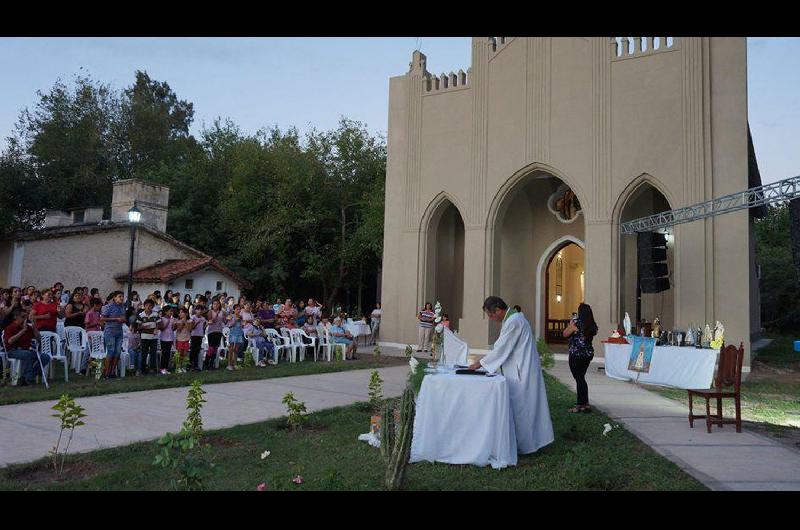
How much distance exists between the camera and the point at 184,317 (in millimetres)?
11648

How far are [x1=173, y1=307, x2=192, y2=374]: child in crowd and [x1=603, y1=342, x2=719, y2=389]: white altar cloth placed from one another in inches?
366

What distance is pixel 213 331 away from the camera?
1268 cm

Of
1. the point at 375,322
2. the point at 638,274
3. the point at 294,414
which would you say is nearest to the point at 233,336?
the point at 294,414

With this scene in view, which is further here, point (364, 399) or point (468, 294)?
point (468, 294)

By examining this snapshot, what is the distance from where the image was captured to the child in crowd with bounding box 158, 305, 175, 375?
11.4 meters

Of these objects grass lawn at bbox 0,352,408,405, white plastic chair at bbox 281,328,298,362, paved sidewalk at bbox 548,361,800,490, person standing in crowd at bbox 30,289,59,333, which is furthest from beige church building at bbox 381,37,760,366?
person standing in crowd at bbox 30,289,59,333

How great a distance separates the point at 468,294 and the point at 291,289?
12.3 metres

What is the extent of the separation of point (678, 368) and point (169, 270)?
17.0 m

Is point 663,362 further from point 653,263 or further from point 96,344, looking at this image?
point 96,344

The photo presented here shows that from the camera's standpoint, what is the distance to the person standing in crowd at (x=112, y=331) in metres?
10.4

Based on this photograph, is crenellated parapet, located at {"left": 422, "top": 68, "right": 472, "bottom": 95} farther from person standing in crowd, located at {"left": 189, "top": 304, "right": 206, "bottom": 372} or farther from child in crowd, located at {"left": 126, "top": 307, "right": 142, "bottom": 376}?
child in crowd, located at {"left": 126, "top": 307, "right": 142, "bottom": 376}
